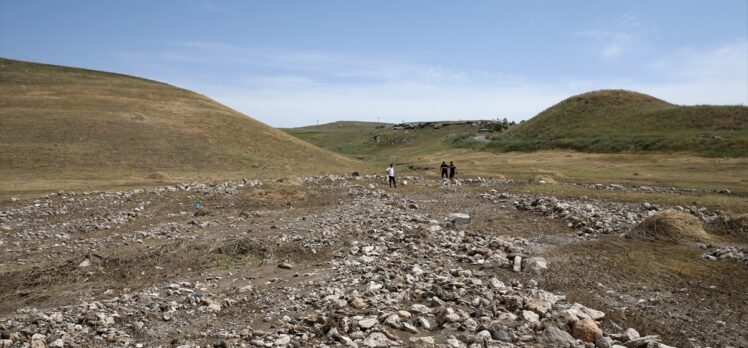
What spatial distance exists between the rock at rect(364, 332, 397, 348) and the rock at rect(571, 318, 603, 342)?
3289 mm

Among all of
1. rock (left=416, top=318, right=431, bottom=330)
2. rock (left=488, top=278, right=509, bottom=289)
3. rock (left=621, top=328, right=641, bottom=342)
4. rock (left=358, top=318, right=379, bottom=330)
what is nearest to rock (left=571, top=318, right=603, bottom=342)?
rock (left=621, top=328, right=641, bottom=342)

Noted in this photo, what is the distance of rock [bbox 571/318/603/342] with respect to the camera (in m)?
8.16

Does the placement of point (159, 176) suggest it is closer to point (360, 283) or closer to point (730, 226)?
point (360, 283)

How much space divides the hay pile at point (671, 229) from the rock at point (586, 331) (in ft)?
30.0

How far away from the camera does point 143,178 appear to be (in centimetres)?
3828

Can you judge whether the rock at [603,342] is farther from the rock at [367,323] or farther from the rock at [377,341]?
the rock at [367,323]

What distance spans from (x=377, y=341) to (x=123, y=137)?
49.4 meters

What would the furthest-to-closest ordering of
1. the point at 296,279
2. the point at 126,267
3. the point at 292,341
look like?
the point at 126,267
the point at 296,279
the point at 292,341

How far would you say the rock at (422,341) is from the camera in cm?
770

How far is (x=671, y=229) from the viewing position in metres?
15.8

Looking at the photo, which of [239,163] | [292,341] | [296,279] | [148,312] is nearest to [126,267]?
[148,312]

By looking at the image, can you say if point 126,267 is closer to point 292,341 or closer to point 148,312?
point 148,312

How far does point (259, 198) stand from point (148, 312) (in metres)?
16.8

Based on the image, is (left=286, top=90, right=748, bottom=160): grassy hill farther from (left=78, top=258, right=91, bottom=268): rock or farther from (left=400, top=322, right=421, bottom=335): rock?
(left=78, top=258, right=91, bottom=268): rock
